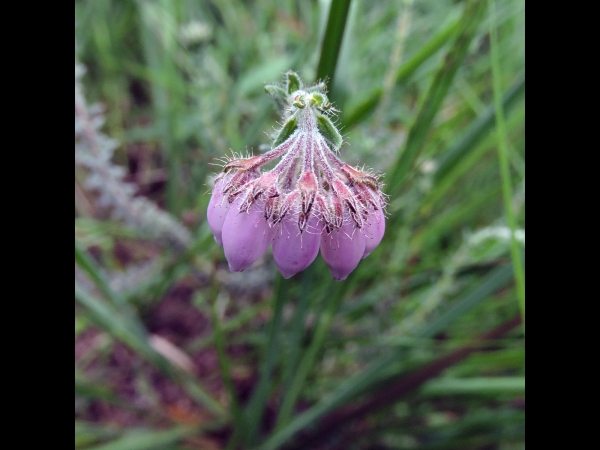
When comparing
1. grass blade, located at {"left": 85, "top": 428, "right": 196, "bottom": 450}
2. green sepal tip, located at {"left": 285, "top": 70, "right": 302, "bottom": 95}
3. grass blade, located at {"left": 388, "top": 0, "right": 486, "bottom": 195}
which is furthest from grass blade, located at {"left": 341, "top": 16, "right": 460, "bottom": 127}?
grass blade, located at {"left": 85, "top": 428, "right": 196, "bottom": 450}

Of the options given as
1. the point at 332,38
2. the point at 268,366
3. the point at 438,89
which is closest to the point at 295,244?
the point at 332,38

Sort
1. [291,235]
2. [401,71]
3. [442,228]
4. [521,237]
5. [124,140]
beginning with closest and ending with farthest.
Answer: [291,235] < [521,237] < [401,71] < [442,228] < [124,140]

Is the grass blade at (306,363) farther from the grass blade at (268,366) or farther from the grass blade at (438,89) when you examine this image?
the grass blade at (438,89)

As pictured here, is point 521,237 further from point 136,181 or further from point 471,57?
point 136,181

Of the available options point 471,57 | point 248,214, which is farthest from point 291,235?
point 471,57

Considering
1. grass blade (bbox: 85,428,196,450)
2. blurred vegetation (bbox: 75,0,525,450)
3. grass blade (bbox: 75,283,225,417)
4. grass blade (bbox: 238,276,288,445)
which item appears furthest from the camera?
grass blade (bbox: 85,428,196,450)

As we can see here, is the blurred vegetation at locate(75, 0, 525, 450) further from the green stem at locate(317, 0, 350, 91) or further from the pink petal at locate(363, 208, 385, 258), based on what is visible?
the pink petal at locate(363, 208, 385, 258)

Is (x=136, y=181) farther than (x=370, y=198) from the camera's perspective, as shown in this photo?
Yes
